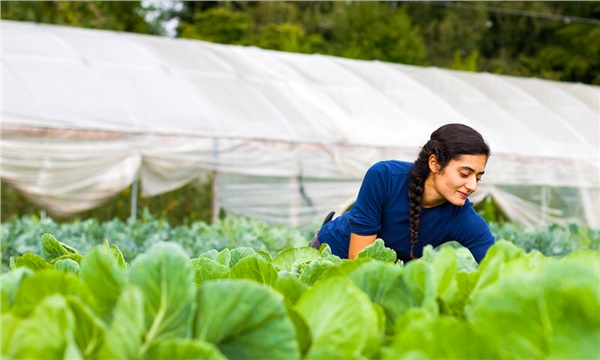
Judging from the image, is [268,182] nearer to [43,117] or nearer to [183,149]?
[183,149]

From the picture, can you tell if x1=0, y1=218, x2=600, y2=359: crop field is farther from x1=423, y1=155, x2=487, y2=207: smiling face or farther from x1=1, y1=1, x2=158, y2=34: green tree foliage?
x1=1, y1=1, x2=158, y2=34: green tree foliage

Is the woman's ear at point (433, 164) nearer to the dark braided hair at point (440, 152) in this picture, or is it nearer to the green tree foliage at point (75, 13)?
the dark braided hair at point (440, 152)

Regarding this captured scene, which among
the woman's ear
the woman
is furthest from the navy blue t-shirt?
the woman's ear

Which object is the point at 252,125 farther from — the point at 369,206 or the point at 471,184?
the point at 471,184

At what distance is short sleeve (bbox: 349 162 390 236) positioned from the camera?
3449mm

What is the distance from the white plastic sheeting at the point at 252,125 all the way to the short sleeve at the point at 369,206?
788 cm

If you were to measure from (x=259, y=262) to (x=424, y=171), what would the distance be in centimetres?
210

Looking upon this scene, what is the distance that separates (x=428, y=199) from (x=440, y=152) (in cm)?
22

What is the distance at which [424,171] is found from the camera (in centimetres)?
350

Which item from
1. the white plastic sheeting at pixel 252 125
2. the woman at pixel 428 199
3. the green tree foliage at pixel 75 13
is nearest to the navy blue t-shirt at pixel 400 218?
the woman at pixel 428 199

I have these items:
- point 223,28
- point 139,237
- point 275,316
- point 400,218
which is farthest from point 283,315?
point 223,28

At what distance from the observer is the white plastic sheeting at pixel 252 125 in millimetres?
11227

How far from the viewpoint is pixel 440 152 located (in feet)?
11.3

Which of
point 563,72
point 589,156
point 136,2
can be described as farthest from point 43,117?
point 563,72
